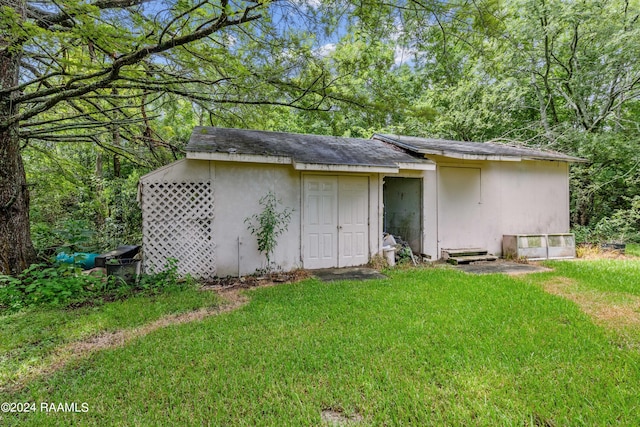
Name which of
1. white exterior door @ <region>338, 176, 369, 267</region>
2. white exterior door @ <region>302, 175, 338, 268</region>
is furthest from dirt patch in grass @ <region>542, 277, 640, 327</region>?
white exterior door @ <region>302, 175, 338, 268</region>

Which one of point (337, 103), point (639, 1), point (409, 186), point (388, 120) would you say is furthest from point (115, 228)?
point (639, 1)

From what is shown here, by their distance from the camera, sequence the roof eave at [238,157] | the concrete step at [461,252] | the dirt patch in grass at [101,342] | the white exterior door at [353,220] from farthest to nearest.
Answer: the concrete step at [461,252]
the white exterior door at [353,220]
the roof eave at [238,157]
the dirt patch in grass at [101,342]

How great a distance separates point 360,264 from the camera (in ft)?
23.0

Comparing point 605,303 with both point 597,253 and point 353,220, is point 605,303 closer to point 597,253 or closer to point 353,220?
point 353,220

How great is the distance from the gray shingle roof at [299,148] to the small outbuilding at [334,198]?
0.10 ft

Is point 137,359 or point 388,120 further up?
point 388,120

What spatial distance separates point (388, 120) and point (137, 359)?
5.04m

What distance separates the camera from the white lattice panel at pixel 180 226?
559cm

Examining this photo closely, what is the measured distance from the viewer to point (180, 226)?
5758mm

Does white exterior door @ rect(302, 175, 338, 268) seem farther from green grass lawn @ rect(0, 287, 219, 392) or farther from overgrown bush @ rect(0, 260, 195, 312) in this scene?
overgrown bush @ rect(0, 260, 195, 312)

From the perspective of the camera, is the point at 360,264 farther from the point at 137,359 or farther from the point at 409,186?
the point at 137,359

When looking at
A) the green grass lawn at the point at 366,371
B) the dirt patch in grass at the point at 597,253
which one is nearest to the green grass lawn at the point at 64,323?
the green grass lawn at the point at 366,371

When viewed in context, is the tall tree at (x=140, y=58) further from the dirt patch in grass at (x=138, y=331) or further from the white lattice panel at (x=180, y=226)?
the dirt patch in grass at (x=138, y=331)

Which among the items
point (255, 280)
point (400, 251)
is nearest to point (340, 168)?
point (255, 280)
